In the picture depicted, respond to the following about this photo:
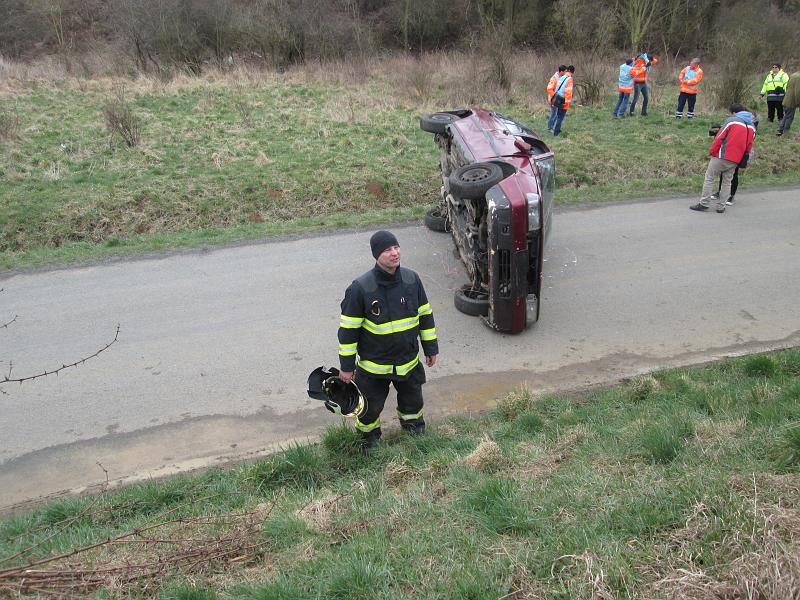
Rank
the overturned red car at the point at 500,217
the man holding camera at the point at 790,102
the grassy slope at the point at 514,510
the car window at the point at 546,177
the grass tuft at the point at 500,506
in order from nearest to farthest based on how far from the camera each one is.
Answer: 1. the grassy slope at the point at 514,510
2. the grass tuft at the point at 500,506
3. the overturned red car at the point at 500,217
4. the car window at the point at 546,177
5. the man holding camera at the point at 790,102

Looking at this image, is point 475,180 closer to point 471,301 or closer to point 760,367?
point 471,301

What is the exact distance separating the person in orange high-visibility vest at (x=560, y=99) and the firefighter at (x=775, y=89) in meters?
5.74

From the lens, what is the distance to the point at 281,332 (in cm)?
728

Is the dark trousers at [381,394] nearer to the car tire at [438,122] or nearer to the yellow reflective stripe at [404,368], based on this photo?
the yellow reflective stripe at [404,368]

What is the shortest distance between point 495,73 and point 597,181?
807 cm

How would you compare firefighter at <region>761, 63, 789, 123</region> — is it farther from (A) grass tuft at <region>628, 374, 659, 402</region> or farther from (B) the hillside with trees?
(A) grass tuft at <region>628, 374, 659, 402</region>

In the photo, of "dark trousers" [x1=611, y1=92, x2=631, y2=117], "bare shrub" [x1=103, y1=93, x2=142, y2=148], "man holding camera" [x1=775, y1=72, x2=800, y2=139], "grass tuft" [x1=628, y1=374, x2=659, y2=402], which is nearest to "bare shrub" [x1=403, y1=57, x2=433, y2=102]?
"dark trousers" [x1=611, y1=92, x2=631, y2=117]

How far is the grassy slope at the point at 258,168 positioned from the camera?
37.8 ft

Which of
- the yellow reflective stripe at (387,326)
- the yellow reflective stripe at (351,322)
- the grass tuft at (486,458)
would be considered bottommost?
the grass tuft at (486,458)

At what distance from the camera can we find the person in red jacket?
1043 cm

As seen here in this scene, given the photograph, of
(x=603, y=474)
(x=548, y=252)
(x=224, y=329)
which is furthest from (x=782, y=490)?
(x=548, y=252)

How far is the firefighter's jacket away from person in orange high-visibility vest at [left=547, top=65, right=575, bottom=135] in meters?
11.8

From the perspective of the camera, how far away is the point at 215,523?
159 inches

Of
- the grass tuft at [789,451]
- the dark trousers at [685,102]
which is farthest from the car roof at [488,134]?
the dark trousers at [685,102]
